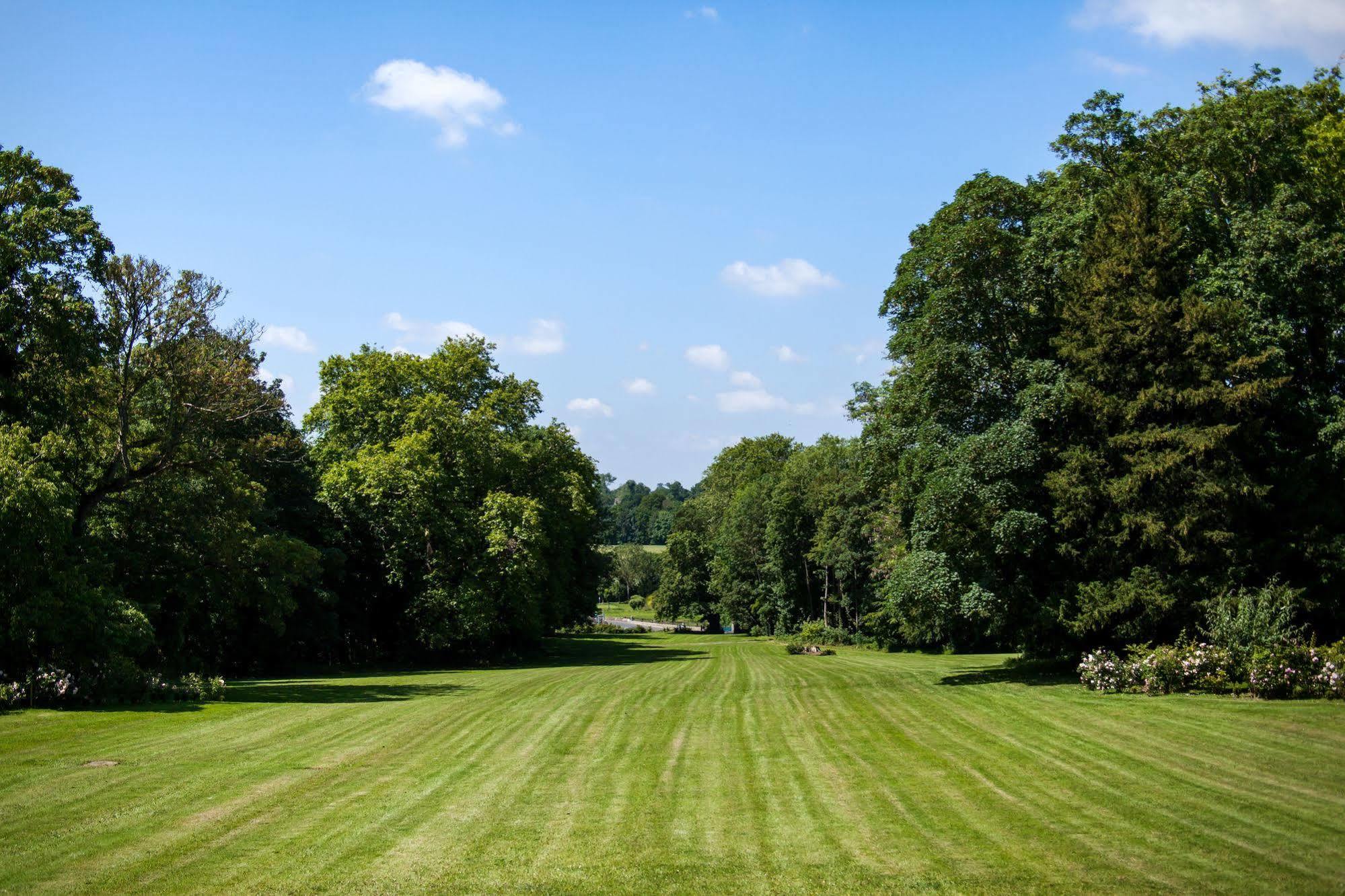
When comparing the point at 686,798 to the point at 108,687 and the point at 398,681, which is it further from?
the point at 398,681

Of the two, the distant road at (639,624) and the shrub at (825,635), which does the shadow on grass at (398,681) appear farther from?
the distant road at (639,624)

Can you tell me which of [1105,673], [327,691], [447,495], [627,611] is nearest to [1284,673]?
[1105,673]

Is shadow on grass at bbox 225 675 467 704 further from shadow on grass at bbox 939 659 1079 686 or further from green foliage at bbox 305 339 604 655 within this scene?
shadow on grass at bbox 939 659 1079 686

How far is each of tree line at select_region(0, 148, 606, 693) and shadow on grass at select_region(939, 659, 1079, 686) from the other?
19.8 metres

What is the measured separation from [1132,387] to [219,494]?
2571 cm

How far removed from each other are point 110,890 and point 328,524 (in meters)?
35.3

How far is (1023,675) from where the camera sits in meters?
25.7

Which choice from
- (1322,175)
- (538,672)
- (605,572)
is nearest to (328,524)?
(538,672)

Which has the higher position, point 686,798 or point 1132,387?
point 1132,387

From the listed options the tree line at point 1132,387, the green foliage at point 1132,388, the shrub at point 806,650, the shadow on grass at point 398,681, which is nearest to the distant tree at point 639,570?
the shadow on grass at point 398,681

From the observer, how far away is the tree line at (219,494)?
68.8 ft

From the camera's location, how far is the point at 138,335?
987 inches

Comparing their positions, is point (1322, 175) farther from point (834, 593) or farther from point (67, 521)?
point (834, 593)

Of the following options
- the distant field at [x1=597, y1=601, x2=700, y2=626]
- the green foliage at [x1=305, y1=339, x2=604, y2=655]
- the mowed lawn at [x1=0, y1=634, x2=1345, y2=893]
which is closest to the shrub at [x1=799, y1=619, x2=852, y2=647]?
the green foliage at [x1=305, y1=339, x2=604, y2=655]
